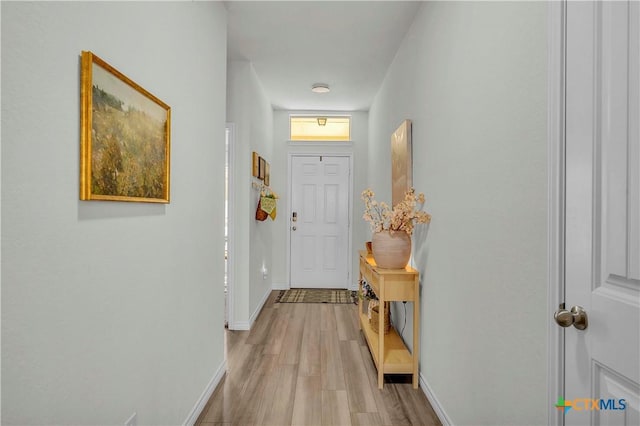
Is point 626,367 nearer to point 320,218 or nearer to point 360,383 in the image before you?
point 360,383

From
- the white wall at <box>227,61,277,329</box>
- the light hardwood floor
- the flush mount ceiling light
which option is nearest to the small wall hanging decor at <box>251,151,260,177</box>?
the white wall at <box>227,61,277,329</box>

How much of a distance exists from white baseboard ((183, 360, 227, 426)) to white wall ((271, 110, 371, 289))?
2.66m

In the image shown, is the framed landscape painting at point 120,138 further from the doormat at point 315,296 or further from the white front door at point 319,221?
the white front door at point 319,221

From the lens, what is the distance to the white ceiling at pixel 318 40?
8.63 ft

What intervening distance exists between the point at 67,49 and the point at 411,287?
7.31 ft

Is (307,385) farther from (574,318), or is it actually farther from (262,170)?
(262,170)

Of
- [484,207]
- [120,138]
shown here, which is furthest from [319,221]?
[120,138]

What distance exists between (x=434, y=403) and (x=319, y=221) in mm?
3420

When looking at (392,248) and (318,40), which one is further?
(318,40)

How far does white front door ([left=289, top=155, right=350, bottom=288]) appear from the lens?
536 cm

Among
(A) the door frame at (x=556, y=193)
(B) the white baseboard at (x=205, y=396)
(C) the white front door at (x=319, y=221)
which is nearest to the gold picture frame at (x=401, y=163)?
(A) the door frame at (x=556, y=193)

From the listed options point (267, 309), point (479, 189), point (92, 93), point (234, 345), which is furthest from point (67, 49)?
point (267, 309)

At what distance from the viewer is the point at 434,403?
2.19m

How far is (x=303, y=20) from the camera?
2783mm
